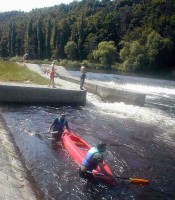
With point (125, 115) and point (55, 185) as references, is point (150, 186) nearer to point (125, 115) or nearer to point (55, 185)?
point (55, 185)

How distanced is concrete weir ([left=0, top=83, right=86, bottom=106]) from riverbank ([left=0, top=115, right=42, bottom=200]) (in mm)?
10887

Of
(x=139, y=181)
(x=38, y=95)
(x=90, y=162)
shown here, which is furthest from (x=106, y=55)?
(x=139, y=181)

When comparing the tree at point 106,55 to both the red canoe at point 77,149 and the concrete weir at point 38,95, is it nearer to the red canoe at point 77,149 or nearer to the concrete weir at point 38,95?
the concrete weir at point 38,95

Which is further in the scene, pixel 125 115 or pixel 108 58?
pixel 108 58

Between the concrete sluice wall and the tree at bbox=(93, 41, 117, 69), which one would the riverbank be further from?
the tree at bbox=(93, 41, 117, 69)

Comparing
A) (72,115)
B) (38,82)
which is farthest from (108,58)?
(72,115)

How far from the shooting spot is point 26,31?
134125 mm

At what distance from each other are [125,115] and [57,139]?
8.28 m

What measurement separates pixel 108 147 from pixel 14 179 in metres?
7.02

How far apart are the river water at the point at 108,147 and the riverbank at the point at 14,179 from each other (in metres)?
0.61

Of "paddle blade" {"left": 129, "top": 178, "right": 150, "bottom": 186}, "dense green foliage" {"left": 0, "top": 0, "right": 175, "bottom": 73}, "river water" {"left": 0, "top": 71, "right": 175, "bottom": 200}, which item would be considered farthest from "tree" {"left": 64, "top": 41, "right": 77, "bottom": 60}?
"paddle blade" {"left": 129, "top": 178, "right": 150, "bottom": 186}

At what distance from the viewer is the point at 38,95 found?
24.0 metres

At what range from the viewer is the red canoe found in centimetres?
1164

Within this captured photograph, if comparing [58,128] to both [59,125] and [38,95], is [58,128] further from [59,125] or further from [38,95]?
[38,95]
